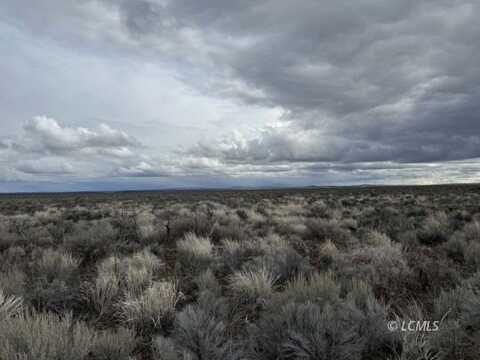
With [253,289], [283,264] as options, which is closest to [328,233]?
[283,264]

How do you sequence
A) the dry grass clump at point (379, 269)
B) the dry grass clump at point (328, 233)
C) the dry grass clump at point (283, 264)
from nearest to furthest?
the dry grass clump at point (379, 269), the dry grass clump at point (283, 264), the dry grass clump at point (328, 233)

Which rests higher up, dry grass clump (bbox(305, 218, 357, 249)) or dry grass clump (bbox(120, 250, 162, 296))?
dry grass clump (bbox(120, 250, 162, 296))

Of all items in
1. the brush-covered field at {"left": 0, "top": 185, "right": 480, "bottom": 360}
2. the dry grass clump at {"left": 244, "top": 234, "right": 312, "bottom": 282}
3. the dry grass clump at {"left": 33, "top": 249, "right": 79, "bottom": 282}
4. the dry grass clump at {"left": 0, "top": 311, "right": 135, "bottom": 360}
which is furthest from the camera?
the dry grass clump at {"left": 33, "top": 249, "right": 79, "bottom": 282}

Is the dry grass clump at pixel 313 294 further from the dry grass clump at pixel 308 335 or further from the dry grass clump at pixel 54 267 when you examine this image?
the dry grass clump at pixel 54 267

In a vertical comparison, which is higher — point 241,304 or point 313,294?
point 313,294

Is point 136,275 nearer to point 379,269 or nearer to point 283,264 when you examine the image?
point 283,264

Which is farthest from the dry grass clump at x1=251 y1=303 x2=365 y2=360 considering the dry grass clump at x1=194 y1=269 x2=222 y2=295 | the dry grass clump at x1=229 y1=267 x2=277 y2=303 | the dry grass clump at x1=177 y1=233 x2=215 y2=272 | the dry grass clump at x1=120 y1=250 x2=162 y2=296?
the dry grass clump at x1=177 y1=233 x2=215 y2=272

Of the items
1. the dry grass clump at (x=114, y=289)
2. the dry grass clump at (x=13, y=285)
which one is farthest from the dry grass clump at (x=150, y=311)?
the dry grass clump at (x=13, y=285)

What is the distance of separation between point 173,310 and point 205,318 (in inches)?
34.9

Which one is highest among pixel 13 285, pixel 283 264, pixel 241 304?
pixel 13 285

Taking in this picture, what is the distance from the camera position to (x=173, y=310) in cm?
430

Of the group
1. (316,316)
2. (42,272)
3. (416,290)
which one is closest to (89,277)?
(42,272)

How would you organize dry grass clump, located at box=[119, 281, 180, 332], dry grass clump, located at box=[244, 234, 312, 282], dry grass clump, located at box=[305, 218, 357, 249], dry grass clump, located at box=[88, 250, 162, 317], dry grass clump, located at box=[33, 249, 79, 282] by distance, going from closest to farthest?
1. dry grass clump, located at box=[119, 281, 180, 332]
2. dry grass clump, located at box=[88, 250, 162, 317]
3. dry grass clump, located at box=[244, 234, 312, 282]
4. dry grass clump, located at box=[33, 249, 79, 282]
5. dry grass clump, located at box=[305, 218, 357, 249]

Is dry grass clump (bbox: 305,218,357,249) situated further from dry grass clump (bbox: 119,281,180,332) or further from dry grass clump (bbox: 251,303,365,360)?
dry grass clump (bbox: 119,281,180,332)
